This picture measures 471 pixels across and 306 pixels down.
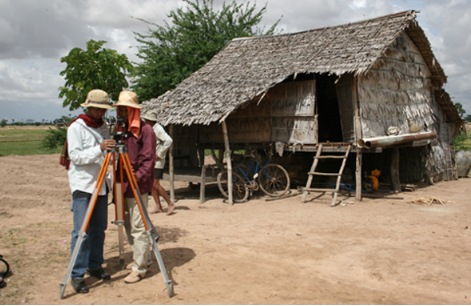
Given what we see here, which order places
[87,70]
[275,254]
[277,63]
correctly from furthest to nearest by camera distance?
1. [277,63]
2. [87,70]
3. [275,254]

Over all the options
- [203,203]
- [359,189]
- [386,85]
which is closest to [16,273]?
[203,203]

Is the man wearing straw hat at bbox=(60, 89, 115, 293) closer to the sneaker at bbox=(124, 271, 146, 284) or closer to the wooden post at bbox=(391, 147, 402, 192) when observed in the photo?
the sneaker at bbox=(124, 271, 146, 284)

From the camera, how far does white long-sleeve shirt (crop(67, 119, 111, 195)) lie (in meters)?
3.71

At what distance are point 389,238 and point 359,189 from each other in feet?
10.7

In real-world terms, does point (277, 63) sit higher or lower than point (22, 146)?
higher

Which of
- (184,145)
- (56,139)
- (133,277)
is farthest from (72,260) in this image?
(56,139)

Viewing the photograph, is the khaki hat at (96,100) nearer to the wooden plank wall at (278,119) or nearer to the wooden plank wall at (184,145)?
the wooden plank wall at (278,119)

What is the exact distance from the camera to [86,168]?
382 cm

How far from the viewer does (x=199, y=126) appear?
1138 cm

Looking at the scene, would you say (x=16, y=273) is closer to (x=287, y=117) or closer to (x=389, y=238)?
(x=389, y=238)

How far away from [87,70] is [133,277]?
4741mm

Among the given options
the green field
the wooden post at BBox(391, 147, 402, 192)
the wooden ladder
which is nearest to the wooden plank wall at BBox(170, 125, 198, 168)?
the wooden ladder

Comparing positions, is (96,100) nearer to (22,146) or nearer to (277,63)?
(277,63)

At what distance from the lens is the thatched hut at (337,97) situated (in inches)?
371
